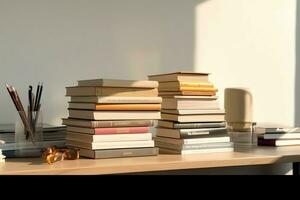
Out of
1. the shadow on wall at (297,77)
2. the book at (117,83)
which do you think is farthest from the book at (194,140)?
the shadow on wall at (297,77)

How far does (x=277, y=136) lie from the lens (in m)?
1.76

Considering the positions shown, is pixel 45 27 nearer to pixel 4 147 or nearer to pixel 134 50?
pixel 134 50

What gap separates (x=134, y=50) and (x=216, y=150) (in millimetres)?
560

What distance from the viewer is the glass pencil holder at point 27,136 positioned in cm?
134

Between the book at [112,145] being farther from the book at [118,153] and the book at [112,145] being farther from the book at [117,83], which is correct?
the book at [117,83]

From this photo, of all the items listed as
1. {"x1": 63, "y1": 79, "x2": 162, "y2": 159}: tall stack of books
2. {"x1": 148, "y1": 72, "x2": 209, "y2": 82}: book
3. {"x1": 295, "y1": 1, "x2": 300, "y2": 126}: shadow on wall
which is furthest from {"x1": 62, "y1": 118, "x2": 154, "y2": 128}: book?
{"x1": 295, "y1": 1, "x2": 300, "y2": 126}: shadow on wall

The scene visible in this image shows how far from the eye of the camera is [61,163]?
3.99 feet

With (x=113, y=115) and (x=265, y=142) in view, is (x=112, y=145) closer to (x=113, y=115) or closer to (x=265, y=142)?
(x=113, y=115)

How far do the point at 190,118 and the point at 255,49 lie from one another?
80cm

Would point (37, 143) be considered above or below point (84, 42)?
below

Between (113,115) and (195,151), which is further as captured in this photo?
(195,151)

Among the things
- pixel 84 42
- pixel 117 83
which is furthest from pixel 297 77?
pixel 117 83

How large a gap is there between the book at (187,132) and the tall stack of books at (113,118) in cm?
11

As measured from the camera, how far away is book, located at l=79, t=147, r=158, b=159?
1.29 m
